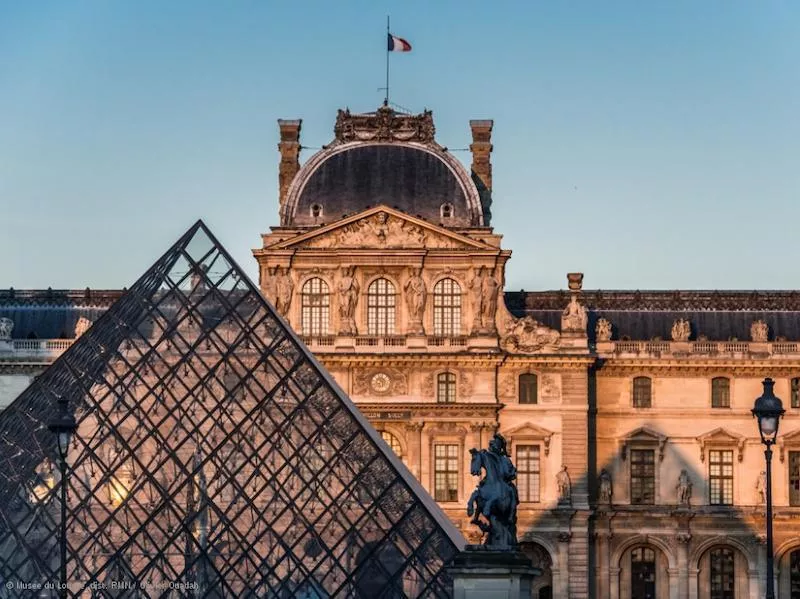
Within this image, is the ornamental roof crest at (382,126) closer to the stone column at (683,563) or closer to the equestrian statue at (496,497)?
the stone column at (683,563)

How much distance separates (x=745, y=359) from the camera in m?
75.0

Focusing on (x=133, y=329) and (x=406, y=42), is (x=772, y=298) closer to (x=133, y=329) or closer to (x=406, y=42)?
(x=406, y=42)

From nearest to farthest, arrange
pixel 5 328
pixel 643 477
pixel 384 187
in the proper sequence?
pixel 643 477
pixel 384 187
pixel 5 328

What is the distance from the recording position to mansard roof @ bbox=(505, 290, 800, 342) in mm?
77188

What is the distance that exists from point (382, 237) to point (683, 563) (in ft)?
42.5

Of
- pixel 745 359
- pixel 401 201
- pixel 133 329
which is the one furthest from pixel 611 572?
pixel 133 329

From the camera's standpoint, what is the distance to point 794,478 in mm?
74688

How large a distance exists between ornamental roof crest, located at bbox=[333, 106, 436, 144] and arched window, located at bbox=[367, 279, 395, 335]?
4.73 m

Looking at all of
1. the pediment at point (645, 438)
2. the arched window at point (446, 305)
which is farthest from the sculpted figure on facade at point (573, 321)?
the pediment at point (645, 438)

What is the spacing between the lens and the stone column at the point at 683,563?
74.6m

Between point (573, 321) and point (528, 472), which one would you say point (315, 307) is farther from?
point (528, 472)

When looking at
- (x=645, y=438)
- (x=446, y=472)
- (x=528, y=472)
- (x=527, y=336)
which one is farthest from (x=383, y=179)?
(x=645, y=438)

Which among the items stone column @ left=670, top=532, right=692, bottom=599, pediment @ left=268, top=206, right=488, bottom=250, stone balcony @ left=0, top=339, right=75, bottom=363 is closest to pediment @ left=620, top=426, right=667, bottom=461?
stone column @ left=670, top=532, right=692, bottom=599

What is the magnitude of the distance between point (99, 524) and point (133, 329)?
4512 millimetres
